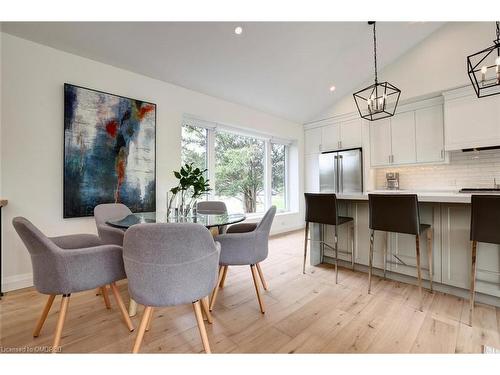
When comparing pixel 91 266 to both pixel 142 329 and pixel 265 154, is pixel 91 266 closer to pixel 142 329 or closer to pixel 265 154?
pixel 142 329

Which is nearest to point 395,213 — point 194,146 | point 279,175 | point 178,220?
point 178,220

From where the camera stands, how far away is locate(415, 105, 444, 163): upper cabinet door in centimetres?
384

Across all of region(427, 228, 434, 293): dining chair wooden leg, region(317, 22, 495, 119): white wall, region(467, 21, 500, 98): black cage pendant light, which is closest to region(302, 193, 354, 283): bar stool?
region(427, 228, 434, 293): dining chair wooden leg

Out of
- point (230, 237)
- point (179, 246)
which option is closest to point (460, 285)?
point (230, 237)

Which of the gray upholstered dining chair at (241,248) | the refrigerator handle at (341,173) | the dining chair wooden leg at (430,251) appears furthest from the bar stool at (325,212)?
the refrigerator handle at (341,173)

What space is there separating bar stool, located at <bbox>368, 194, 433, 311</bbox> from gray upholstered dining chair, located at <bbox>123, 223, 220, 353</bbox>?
170 centimetres

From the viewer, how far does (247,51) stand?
3.14 m

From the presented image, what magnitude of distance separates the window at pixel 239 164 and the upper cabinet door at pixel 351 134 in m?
1.34

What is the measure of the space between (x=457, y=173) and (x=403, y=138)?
1.01m

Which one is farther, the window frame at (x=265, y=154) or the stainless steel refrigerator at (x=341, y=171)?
the stainless steel refrigerator at (x=341, y=171)

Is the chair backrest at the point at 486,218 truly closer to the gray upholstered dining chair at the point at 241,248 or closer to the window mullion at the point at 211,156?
the gray upholstered dining chair at the point at 241,248

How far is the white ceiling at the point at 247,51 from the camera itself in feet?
8.25

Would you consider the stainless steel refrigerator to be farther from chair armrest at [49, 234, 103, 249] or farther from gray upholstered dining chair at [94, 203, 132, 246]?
chair armrest at [49, 234, 103, 249]
